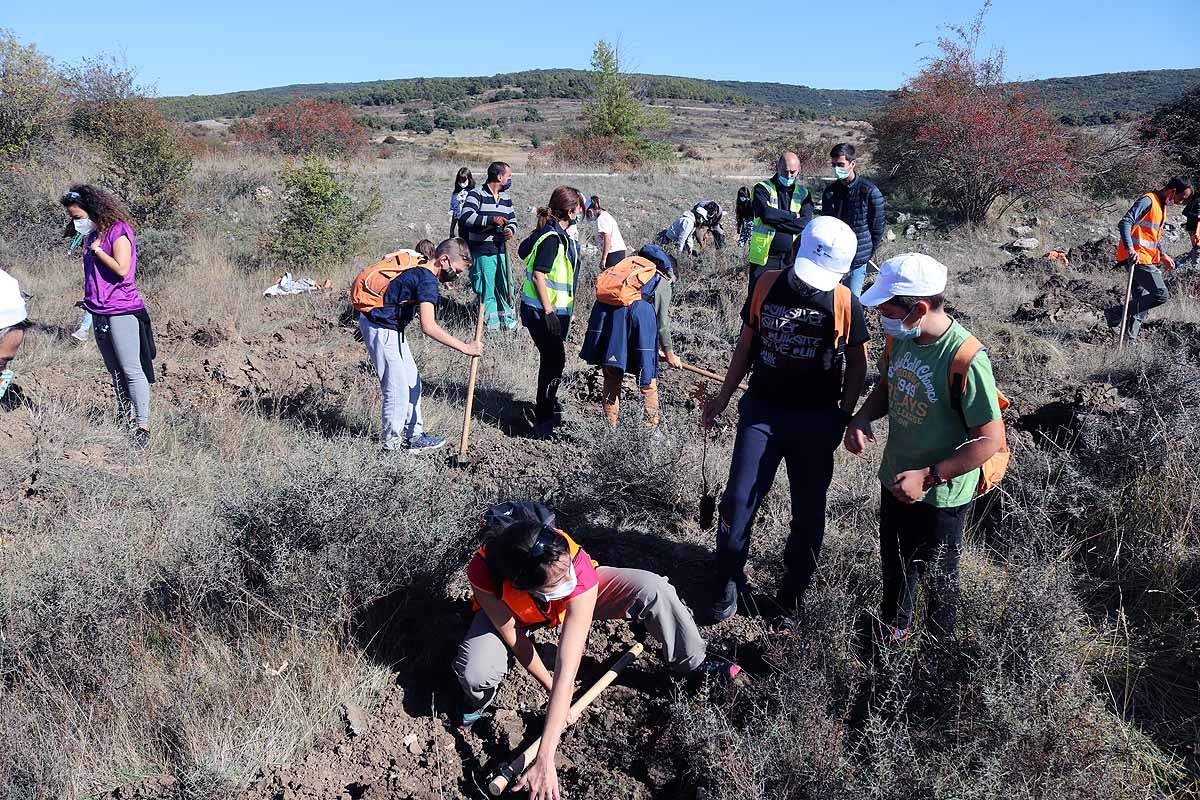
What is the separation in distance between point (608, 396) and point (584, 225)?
8720 millimetres

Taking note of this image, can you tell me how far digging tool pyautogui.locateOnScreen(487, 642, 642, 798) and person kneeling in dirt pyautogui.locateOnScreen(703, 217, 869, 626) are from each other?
0.60 metres

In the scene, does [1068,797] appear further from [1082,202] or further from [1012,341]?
[1082,202]

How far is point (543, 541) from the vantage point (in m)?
2.72

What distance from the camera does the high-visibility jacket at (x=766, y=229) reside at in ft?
24.4

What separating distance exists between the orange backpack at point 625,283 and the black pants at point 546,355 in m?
0.43

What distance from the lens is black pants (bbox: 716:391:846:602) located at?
335 cm

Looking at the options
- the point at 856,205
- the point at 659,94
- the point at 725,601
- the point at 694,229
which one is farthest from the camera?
the point at 659,94

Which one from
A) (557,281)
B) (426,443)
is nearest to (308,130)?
(557,281)

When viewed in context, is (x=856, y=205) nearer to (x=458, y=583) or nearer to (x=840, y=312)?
(x=840, y=312)

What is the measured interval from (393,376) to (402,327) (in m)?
0.32

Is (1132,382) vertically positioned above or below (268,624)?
above

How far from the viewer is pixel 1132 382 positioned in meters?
6.31

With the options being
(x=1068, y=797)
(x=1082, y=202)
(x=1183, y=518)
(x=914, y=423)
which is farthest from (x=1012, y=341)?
(x=1082, y=202)

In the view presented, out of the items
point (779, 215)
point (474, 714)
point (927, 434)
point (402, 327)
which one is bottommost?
point (474, 714)
